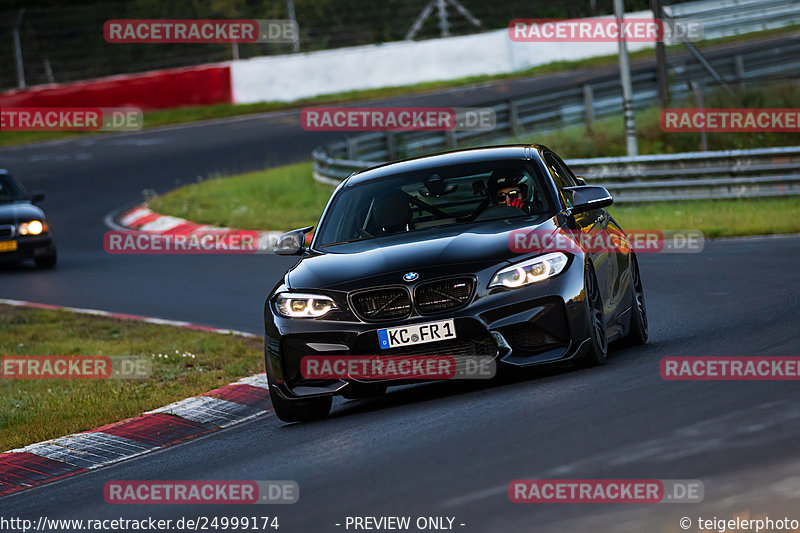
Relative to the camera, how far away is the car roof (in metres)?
9.73

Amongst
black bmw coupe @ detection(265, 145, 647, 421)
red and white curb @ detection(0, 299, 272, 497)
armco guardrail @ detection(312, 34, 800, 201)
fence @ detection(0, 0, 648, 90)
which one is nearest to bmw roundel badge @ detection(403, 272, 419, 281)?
black bmw coupe @ detection(265, 145, 647, 421)

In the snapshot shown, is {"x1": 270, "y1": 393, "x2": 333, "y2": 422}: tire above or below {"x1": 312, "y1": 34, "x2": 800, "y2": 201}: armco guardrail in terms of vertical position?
above

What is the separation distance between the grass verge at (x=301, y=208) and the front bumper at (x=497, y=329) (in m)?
10.0

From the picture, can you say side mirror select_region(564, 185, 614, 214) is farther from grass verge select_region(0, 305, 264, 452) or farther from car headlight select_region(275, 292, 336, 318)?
grass verge select_region(0, 305, 264, 452)

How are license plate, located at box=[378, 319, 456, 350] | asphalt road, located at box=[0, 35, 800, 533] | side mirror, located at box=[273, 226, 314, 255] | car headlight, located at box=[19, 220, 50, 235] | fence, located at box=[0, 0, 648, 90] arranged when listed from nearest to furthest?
1. asphalt road, located at box=[0, 35, 800, 533]
2. license plate, located at box=[378, 319, 456, 350]
3. side mirror, located at box=[273, 226, 314, 255]
4. car headlight, located at box=[19, 220, 50, 235]
5. fence, located at box=[0, 0, 648, 90]

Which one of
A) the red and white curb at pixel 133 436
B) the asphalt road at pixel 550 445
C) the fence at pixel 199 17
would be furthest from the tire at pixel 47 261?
the fence at pixel 199 17

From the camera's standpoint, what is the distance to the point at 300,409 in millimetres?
8852

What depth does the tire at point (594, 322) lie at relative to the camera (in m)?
8.49

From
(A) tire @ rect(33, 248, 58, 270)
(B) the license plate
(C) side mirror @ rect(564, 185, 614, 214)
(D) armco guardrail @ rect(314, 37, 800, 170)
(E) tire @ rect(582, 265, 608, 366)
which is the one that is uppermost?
(C) side mirror @ rect(564, 185, 614, 214)

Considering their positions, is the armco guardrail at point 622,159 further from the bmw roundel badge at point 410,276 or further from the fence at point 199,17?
the bmw roundel badge at point 410,276

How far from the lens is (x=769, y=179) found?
65.7 ft

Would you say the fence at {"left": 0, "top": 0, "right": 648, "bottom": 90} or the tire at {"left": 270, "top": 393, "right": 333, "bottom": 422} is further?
the fence at {"left": 0, "top": 0, "right": 648, "bottom": 90}

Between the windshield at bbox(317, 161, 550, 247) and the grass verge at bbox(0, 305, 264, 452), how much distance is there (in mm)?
2043

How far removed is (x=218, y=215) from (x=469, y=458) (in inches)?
747
